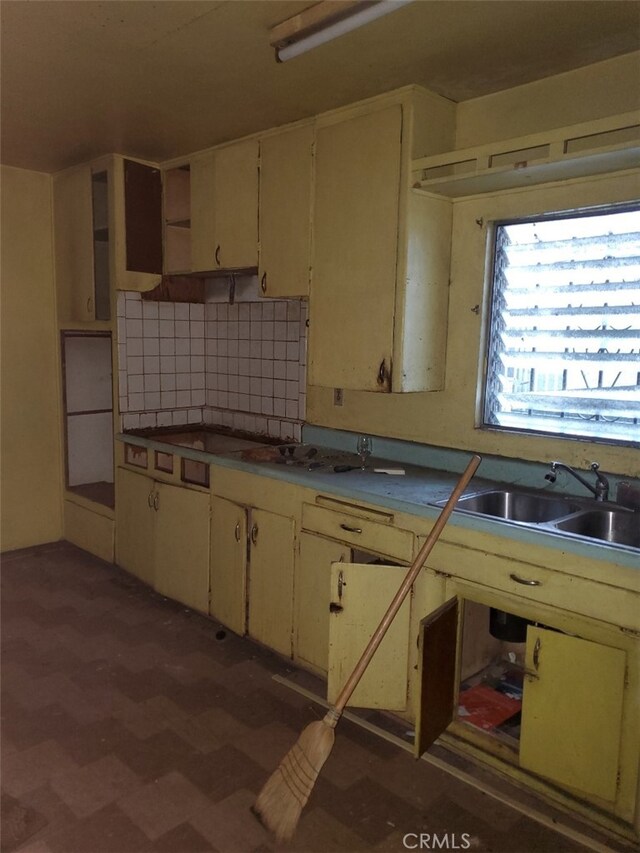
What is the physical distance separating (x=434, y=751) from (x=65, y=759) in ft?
4.07

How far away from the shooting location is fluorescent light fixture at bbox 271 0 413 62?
1705 mm

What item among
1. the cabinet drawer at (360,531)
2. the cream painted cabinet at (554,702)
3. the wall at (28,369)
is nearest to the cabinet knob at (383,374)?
the cabinet drawer at (360,531)

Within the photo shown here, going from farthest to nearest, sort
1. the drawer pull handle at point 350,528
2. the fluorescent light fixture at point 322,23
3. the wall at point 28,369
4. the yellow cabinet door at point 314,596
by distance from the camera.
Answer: the wall at point 28,369
the yellow cabinet door at point 314,596
the drawer pull handle at point 350,528
the fluorescent light fixture at point 322,23

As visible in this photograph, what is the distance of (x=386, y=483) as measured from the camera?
2510mm

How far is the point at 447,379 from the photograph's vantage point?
8.99ft

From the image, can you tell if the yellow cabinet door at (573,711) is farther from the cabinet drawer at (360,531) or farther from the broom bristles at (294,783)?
the broom bristles at (294,783)

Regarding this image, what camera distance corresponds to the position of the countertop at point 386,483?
1834 millimetres

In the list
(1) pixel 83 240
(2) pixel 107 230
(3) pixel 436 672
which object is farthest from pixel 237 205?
(3) pixel 436 672

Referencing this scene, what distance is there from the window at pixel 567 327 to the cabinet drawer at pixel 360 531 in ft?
2.26

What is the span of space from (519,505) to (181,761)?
148 centimetres

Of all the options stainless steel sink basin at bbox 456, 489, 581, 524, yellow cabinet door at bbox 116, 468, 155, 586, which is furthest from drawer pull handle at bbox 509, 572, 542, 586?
yellow cabinet door at bbox 116, 468, 155, 586

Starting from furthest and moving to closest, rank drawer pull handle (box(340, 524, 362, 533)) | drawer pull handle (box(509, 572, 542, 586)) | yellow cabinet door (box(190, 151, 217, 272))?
yellow cabinet door (box(190, 151, 217, 272)) → drawer pull handle (box(340, 524, 362, 533)) → drawer pull handle (box(509, 572, 542, 586))

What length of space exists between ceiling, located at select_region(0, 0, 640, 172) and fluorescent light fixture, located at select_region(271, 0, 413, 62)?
4cm

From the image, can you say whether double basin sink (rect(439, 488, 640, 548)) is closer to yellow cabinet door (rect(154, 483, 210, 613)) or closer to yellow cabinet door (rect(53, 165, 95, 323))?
yellow cabinet door (rect(154, 483, 210, 613))
